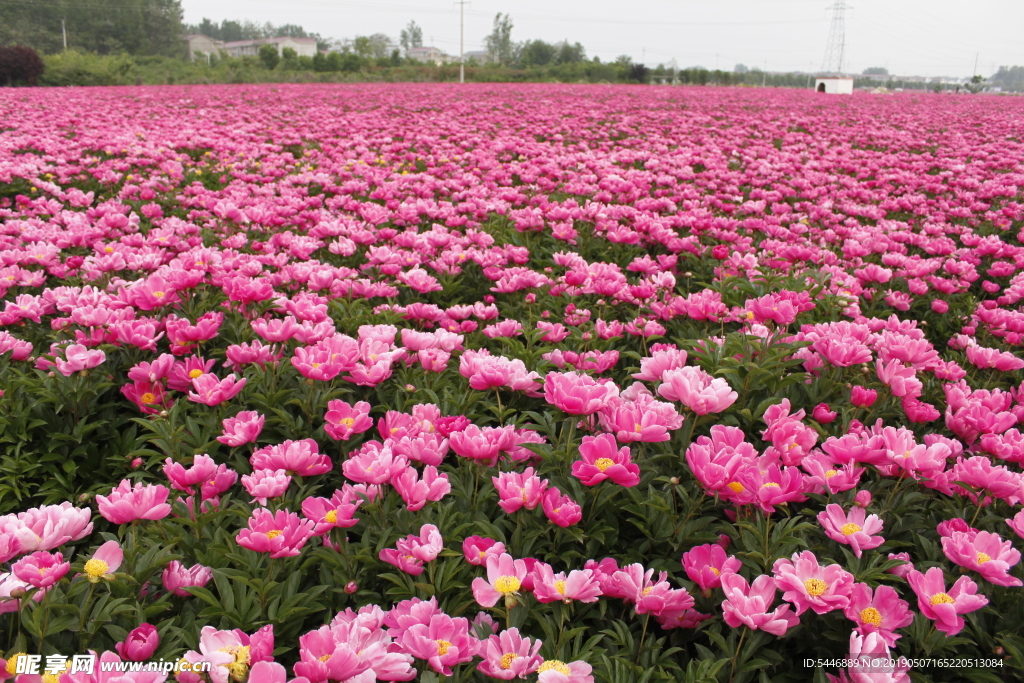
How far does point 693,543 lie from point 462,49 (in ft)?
128

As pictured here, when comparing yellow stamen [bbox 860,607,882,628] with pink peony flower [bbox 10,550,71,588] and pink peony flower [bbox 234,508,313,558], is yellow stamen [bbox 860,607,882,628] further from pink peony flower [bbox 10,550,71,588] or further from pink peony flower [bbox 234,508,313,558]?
pink peony flower [bbox 10,550,71,588]

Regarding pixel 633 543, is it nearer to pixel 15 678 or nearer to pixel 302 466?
pixel 302 466

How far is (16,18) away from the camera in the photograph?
5138cm

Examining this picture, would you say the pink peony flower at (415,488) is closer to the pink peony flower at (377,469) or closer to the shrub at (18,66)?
the pink peony flower at (377,469)

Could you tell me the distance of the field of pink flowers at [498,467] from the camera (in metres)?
1.23

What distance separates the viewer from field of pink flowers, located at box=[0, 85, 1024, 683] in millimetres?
1231

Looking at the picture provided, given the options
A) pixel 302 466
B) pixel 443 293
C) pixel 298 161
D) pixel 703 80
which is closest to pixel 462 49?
pixel 703 80

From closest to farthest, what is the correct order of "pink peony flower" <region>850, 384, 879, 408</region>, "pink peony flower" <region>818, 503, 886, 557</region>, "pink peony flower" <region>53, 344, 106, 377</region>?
"pink peony flower" <region>818, 503, 886, 557</region>
"pink peony flower" <region>850, 384, 879, 408</region>
"pink peony flower" <region>53, 344, 106, 377</region>

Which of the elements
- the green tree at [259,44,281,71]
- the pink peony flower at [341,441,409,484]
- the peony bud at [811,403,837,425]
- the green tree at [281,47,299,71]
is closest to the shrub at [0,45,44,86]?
the green tree at [281,47,299,71]

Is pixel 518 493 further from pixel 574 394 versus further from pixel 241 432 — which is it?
pixel 241 432

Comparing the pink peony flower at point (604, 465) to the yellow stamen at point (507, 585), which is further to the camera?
the pink peony flower at point (604, 465)

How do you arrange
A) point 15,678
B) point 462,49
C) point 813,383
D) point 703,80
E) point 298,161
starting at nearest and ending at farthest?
point 15,678 < point 813,383 < point 298,161 < point 462,49 < point 703,80

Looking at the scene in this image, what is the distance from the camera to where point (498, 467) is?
1.79 metres

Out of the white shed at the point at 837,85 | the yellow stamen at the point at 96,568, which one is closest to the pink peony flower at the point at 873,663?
the yellow stamen at the point at 96,568
